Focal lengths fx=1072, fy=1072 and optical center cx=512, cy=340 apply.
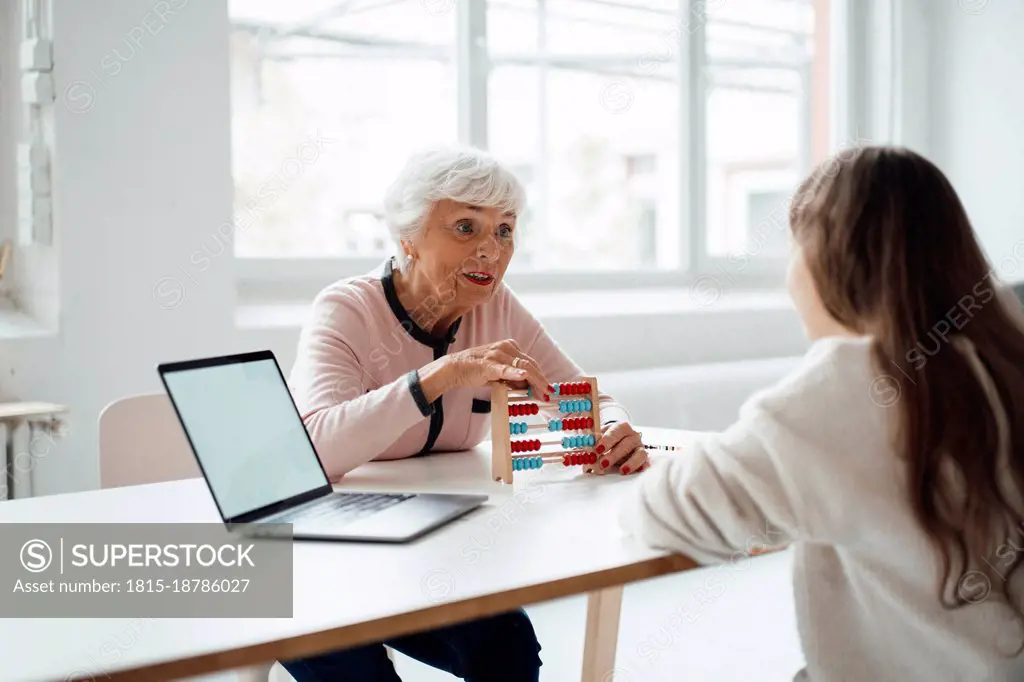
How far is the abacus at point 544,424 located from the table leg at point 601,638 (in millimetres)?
431

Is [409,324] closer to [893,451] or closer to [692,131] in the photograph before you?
[893,451]

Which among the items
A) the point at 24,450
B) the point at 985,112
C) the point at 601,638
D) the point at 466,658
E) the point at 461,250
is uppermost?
the point at 985,112

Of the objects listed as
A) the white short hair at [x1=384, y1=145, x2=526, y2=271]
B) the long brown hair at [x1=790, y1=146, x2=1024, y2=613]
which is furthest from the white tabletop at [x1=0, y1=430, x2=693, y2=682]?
the white short hair at [x1=384, y1=145, x2=526, y2=271]

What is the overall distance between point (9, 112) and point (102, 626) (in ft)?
7.72

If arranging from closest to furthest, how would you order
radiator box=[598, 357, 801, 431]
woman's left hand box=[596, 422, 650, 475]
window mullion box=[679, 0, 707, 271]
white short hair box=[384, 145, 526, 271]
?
woman's left hand box=[596, 422, 650, 475]
white short hair box=[384, 145, 526, 271]
radiator box=[598, 357, 801, 431]
window mullion box=[679, 0, 707, 271]

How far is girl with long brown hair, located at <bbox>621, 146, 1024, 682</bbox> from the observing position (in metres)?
1.15

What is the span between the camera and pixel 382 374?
6.94 ft

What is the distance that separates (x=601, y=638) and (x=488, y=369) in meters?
0.77

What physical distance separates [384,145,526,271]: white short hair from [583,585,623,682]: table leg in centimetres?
86

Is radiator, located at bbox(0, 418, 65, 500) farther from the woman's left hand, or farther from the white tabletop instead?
the woman's left hand

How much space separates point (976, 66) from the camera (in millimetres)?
4984

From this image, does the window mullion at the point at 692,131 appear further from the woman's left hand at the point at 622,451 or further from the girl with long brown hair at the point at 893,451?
the girl with long brown hair at the point at 893,451

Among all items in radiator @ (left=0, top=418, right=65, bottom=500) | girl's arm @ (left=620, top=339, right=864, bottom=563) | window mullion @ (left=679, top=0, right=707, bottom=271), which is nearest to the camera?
girl's arm @ (left=620, top=339, right=864, bottom=563)

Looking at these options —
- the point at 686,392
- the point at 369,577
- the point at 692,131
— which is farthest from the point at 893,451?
the point at 692,131
